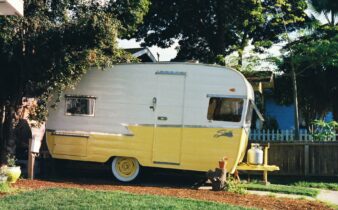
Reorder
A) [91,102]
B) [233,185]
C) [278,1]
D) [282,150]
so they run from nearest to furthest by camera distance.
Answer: [233,185], [91,102], [282,150], [278,1]

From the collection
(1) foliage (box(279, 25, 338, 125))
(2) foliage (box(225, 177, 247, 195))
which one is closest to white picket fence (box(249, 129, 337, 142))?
(1) foliage (box(279, 25, 338, 125))

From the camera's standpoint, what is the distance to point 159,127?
1234 cm

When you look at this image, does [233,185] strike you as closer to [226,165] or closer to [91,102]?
[226,165]

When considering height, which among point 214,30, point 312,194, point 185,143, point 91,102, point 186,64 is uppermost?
point 214,30

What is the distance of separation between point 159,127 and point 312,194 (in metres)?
4.20

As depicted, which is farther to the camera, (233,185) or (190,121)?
(190,121)

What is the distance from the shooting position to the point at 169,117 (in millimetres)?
12328

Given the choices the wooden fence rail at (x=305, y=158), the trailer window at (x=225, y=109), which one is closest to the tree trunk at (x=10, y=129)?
the trailer window at (x=225, y=109)

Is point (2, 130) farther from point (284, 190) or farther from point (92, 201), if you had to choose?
point (284, 190)

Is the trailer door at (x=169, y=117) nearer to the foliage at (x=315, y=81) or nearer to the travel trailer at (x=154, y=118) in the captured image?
the travel trailer at (x=154, y=118)

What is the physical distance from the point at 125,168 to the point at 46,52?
12.2ft

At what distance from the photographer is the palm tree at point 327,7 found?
82.6ft

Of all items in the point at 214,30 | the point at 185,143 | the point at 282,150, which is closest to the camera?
the point at 185,143

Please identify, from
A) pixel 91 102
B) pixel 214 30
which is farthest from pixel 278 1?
pixel 91 102
